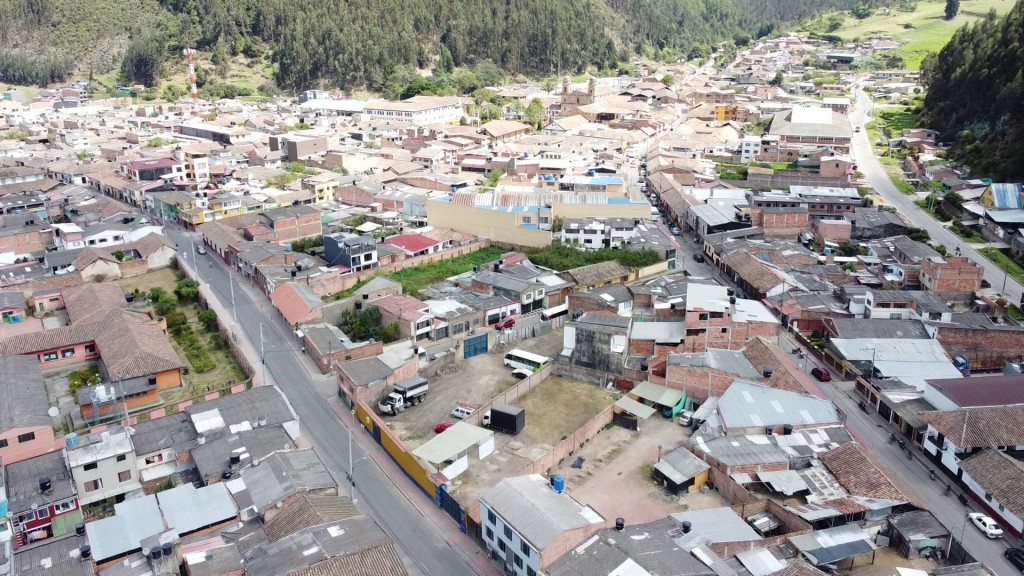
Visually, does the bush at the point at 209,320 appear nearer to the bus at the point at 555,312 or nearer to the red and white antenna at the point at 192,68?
the bus at the point at 555,312

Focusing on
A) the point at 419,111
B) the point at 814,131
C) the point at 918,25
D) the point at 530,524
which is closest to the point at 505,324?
the point at 530,524

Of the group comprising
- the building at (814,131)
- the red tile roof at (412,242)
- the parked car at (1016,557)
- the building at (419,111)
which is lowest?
the parked car at (1016,557)

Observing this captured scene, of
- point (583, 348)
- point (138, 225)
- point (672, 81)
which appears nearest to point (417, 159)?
point (138, 225)

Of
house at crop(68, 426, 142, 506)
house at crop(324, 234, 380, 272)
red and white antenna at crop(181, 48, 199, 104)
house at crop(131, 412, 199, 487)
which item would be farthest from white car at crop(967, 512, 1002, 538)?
red and white antenna at crop(181, 48, 199, 104)

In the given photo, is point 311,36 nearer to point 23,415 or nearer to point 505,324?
point 505,324

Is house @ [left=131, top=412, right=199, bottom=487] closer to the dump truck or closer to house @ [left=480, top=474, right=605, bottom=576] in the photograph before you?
the dump truck

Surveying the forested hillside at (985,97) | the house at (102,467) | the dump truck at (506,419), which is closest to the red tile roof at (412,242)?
the dump truck at (506,419)
